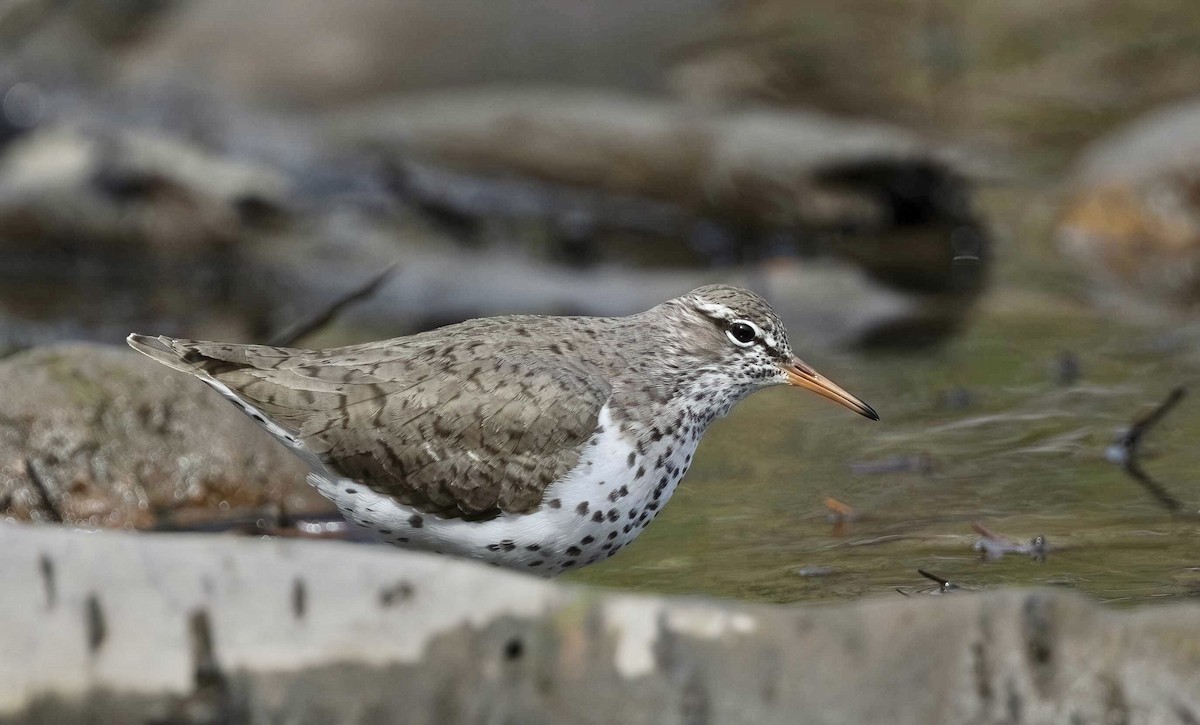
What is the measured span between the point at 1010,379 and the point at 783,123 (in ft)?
18.0

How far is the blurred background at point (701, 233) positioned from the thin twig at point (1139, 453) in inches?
1.0

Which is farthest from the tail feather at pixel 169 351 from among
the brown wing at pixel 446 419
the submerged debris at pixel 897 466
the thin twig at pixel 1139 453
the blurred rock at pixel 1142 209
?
the blurred rock at pixel 1142 209

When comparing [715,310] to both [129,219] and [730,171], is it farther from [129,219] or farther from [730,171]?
[129,219]

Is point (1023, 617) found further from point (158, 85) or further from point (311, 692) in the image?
point (158, 85)

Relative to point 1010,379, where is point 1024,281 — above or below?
above

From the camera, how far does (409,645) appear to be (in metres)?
4.48

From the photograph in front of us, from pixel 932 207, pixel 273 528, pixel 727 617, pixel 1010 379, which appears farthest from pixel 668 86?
pixel 727 617

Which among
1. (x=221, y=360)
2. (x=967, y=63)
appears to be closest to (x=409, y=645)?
(x=221, y=360)

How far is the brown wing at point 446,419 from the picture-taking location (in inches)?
241

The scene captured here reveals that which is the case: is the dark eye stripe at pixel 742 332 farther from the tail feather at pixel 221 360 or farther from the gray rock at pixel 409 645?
the gray rock at pixel 409 645

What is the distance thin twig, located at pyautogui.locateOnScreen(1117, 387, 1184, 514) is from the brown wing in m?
2.86

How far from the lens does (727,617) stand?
4.43 metres

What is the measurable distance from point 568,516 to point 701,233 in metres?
8.92

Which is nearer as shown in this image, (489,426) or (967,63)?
(489,426)
